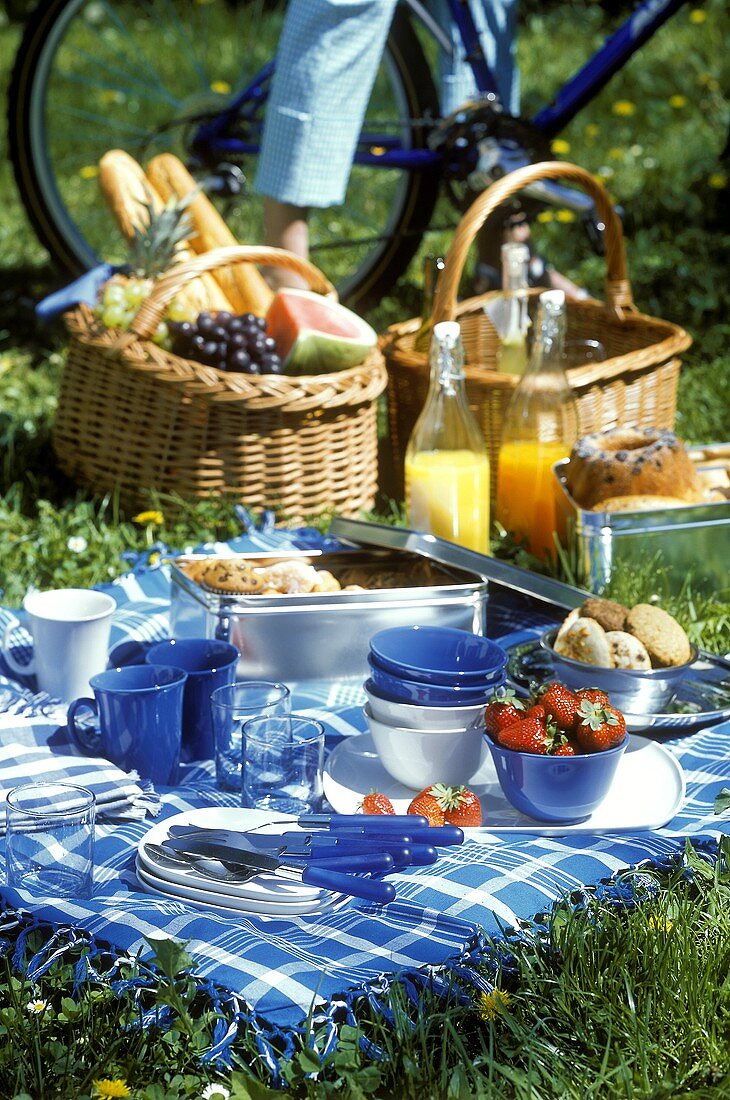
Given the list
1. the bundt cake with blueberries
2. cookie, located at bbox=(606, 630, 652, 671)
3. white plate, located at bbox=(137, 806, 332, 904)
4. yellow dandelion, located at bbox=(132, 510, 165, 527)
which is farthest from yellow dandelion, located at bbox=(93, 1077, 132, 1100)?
yellow dandelion, located at bbox=(132, 510, 165, 527)

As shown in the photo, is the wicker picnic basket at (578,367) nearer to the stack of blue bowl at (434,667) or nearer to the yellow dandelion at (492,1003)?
the stack of blue bowl at (434,667)

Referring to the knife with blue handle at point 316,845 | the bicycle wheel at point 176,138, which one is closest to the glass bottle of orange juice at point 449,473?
the knife with blue handle at point 316,845

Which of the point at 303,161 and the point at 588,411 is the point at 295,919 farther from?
the point at 303,161

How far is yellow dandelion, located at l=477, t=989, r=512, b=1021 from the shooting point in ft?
4.43

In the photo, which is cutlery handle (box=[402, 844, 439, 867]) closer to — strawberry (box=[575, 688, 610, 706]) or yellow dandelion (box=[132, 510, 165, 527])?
strawberry (box=[575, 688, 610, 706])

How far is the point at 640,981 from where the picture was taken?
143cm

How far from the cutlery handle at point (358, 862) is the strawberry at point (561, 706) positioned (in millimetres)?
278

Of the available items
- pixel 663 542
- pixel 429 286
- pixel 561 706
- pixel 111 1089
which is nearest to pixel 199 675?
pixel 561 706

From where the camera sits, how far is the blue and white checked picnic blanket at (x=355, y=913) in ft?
4.44

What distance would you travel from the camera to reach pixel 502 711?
5.16 feet

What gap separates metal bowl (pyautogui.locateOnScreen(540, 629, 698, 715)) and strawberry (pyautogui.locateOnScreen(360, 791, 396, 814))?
39 cm

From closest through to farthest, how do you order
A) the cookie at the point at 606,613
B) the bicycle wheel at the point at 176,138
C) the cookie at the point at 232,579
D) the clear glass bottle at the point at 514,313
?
1. the cookie at the point at 606,613
2. the cookie at the point at 232,579
3. the clear glass bottle at the point at 514,313
4. the bicycle wheel at the point at 176,138

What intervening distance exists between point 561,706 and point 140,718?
1.79 ft

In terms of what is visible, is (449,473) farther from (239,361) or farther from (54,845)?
(54,845)
